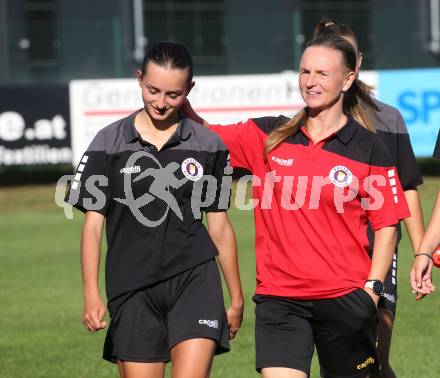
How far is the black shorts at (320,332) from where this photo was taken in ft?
18.7

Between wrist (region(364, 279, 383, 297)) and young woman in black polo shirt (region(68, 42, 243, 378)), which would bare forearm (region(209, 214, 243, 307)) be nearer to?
young woman in black polo shirt (region(68, 42, 243, 378))

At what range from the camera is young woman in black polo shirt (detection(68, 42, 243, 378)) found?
5.68m

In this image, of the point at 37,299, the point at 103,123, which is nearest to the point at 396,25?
the point at 103,123

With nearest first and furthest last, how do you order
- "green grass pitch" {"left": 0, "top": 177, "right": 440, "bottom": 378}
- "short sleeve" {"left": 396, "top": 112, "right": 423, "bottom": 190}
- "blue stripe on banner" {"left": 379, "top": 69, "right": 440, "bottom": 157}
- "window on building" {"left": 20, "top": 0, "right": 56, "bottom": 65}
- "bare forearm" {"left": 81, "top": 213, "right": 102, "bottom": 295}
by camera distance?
"bare forearm" {"left": 81, "top": 213, "right": 102, "bottom": 295} < "short sleeve" {"left": 396, "top": 112, "right": 423, "bottom": 190} < "green grass pitch" {"left": 0, "top": 177, "right": 440, "bottom": 378} < "blue stripe on banner" {"left": 379, "top": 69, "right": 440, "bottom": 157} < "window on building" {"left": 20, "top": 0, "right": 56, "bottom": 65}

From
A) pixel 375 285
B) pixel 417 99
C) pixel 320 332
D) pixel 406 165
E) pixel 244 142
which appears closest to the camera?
pixel 375 285

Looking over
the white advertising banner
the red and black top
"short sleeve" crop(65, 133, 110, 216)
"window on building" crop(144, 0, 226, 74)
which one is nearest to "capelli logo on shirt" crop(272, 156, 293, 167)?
the red and black top

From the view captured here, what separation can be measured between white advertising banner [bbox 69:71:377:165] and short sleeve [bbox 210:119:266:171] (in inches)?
684

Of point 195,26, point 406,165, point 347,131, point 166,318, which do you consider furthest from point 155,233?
point 195,26

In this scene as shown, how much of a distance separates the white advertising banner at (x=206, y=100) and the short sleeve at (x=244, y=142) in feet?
57.0

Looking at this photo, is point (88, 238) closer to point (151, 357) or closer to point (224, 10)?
point (151, 357)

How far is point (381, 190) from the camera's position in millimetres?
5746

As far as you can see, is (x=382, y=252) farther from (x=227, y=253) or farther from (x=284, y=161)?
(x=227, y=253)

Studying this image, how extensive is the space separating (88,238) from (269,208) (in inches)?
34.0

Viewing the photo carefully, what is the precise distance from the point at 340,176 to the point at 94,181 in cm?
115
